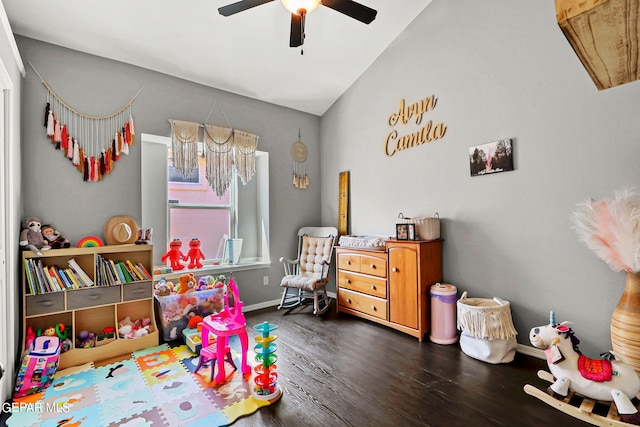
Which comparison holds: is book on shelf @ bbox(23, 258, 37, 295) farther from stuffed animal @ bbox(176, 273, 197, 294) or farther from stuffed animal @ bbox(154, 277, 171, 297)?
stuffed animal @ bbox(176, 273, 197, 294)

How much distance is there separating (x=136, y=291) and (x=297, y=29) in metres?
2.69

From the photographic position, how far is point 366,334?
320 cm

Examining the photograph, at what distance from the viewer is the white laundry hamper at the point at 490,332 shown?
2.51m

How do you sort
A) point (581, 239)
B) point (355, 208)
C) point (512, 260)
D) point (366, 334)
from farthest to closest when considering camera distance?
1. point (355, 208)
2. point (366, 334)
3. point (512, 260)
4. point (581, 239)

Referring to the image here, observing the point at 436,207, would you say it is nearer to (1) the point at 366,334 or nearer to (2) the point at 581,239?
(2) the point at 581,239

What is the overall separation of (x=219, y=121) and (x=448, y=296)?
325 cm

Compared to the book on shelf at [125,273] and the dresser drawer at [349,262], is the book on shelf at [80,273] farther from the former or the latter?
the dresser drawer at [349,262]

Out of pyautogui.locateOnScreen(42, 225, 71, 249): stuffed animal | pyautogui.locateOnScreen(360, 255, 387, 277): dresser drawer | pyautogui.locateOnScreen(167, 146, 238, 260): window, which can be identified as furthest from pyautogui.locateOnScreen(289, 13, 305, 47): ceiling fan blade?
pyautogui.locateOnScreen(42, 225, 71, 249): stuffed animal

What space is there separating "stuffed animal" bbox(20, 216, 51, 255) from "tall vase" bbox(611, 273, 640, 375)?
4.30 metres

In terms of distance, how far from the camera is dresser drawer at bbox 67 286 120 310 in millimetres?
2611

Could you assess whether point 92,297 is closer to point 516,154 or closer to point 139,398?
point 139,398

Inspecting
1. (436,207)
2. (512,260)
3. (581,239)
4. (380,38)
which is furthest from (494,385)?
(380,38)

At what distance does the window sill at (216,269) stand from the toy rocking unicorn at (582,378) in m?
3.03

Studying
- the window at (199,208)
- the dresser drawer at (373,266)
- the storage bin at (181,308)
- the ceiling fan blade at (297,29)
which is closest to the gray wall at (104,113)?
the window at (199,208)
